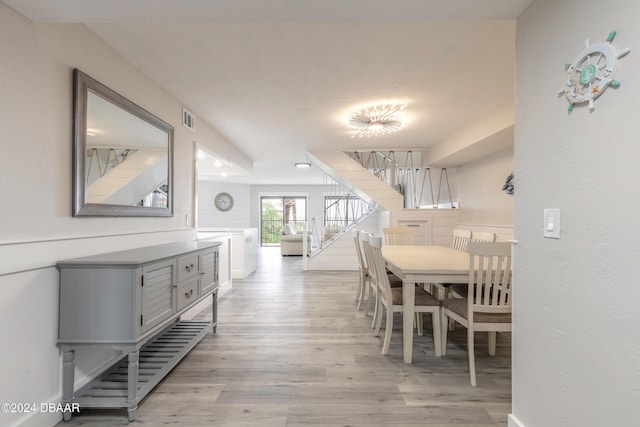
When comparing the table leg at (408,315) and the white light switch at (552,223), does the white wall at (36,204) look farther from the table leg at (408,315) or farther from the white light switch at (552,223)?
the white light switch at (552,223)

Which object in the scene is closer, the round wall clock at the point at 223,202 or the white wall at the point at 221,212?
the white wall at the point at 221,212

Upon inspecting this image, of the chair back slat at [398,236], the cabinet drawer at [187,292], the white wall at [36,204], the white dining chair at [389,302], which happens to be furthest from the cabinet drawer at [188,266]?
the chair back slat at [398,236]

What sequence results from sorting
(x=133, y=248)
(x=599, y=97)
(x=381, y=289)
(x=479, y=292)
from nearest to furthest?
1. (x=599, y=97)
2. (x=479, y=292)
3. (x=133, y=248)
4. (x=381, y=289)

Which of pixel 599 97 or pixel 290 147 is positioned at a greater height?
pixel 290 147

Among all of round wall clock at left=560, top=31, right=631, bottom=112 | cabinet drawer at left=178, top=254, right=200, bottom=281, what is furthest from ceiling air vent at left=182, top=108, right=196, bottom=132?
round wall clock at left=560, top=31, right=631, bottom=112

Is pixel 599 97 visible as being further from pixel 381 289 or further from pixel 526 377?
pixel 381 289

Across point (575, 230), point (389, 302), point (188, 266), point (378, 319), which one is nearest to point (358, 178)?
point (378, 319)

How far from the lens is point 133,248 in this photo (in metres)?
2.42

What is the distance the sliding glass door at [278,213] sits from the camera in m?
11.5

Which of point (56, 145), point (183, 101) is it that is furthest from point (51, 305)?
point (183, 101)

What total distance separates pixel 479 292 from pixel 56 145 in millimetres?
2844

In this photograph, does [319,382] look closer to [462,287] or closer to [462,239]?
[462,287]

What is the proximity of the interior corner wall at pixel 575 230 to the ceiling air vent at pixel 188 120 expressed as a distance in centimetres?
312

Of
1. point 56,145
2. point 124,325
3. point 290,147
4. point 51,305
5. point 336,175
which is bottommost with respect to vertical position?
point 124,325
